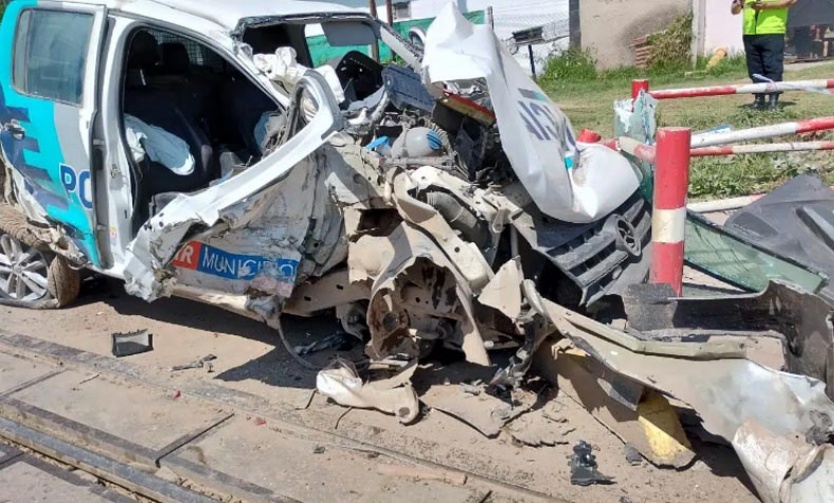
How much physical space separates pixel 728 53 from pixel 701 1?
1149 mm

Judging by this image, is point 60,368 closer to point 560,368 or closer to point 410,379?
point 410,379

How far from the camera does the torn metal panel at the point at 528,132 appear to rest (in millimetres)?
3957

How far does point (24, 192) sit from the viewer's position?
18.8 ft

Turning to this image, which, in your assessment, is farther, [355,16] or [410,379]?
[355,16]

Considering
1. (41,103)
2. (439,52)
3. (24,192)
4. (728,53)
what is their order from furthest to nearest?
(728,53)
(24,192)
(41,103)
(439,52)

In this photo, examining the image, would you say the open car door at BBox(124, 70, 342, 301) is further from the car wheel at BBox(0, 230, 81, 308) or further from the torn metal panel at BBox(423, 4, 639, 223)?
the car wheel at BBox(0, 230, 81, 308)

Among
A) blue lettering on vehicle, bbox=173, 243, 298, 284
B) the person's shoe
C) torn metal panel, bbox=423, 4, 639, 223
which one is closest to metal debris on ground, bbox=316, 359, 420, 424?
blue lettering on vehicle, bbox=173, 243, 298, 284

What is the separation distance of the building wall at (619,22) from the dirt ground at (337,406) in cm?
1395

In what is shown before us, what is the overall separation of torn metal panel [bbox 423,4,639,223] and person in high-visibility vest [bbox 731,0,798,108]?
7.75 meters

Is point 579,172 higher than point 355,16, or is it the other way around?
point 355,16

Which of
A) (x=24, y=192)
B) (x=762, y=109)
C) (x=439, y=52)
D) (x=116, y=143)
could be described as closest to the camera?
(x=439, y=52)

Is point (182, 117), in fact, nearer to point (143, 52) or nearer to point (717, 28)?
point (143, 52)

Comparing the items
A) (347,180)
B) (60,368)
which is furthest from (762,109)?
(60,368)

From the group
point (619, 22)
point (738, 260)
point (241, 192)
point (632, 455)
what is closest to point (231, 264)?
point (241, 192)
